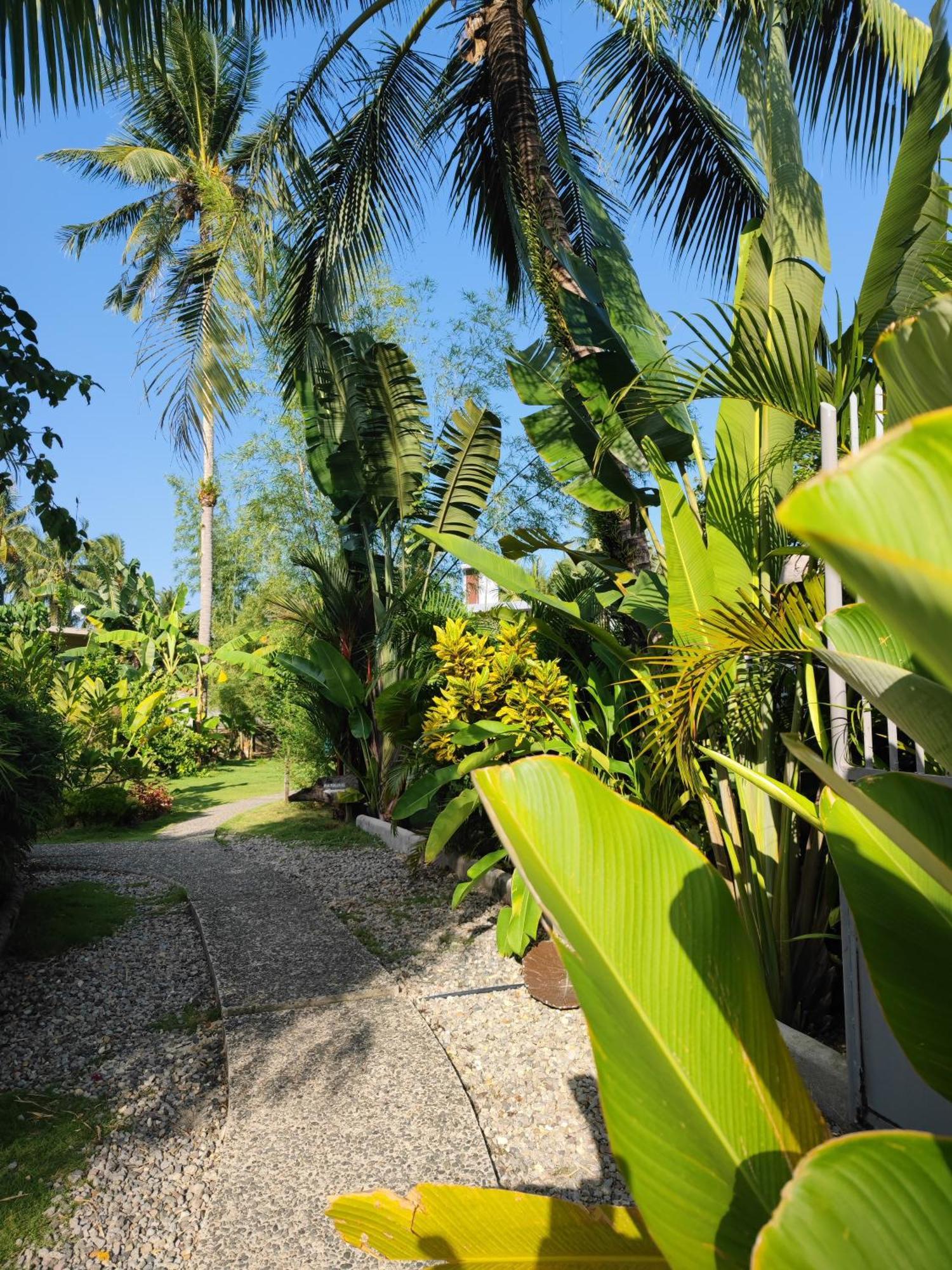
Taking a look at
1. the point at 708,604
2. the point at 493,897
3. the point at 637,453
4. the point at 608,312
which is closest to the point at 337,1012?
the point at 493,897

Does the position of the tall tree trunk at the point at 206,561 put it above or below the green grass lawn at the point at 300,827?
above

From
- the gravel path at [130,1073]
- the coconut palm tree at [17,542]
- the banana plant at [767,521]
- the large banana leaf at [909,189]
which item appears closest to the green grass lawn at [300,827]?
the gravel path at [130,1073]

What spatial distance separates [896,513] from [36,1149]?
11.9 feet

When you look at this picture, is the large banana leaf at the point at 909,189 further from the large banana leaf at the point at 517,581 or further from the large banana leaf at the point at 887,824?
the large banana leaf at the point at 887,824

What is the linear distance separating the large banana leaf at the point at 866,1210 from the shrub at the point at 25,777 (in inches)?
187

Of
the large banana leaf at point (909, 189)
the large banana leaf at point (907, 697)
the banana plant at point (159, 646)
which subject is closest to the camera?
the large banana leaf at point (907, 697)

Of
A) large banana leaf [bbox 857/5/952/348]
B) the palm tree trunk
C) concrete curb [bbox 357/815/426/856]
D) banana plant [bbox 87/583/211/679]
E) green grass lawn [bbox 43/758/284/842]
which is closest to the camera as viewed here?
large banana leaf [bbox 857/5/952/348]

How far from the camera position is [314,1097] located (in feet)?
10.5

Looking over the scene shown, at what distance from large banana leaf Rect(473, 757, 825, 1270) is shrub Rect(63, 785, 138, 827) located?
10.4 m

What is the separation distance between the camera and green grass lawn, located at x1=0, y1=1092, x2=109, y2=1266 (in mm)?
2514

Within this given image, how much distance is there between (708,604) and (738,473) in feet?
2.45

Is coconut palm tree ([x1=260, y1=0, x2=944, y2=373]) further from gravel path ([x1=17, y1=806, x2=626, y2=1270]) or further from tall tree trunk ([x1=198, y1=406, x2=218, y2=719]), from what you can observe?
tall tree trunk ([x1=198, y1=406, x2=218, y2=719])

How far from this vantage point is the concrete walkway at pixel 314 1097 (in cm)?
246

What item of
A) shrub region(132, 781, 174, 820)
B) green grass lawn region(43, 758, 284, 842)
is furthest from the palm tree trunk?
shrub region(132, 781, 174, 820)
